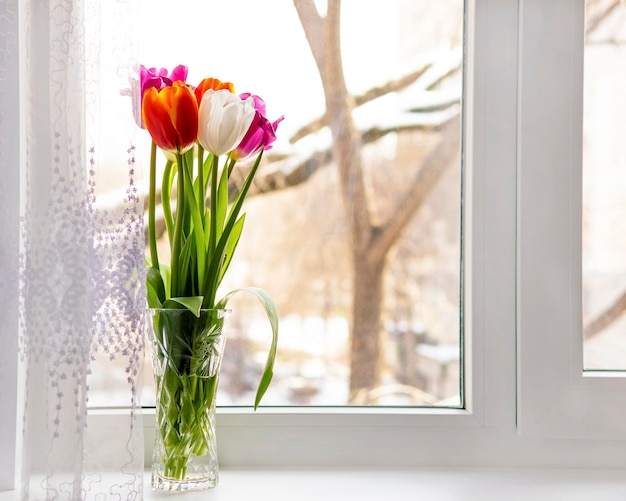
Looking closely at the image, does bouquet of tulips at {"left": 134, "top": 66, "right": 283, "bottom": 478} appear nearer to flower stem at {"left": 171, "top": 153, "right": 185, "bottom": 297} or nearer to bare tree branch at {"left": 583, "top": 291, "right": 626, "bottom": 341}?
flower stem at {"left": 171, "top": 153, "right": 185, "bottom": 297}

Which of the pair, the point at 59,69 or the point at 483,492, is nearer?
the point at 59,69

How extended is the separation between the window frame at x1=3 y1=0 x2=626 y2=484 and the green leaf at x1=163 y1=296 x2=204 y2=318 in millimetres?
278

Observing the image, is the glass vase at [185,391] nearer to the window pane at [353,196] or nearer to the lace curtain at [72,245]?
the lace curtain at [72,245]

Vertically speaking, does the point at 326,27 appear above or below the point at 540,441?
above

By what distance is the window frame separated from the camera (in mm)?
1072

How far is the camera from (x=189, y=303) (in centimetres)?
86

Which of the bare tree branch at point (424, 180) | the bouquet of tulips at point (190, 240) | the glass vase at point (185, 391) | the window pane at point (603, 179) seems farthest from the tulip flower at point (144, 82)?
the window pane at point (603, 179)

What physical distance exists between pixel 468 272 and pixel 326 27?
493 millimetres

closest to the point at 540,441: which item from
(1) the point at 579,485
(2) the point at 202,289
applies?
(1) the point at 579,485

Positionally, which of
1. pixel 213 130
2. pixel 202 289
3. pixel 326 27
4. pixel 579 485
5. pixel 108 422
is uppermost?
pixel 326 27

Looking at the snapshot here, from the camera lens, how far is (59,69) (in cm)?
79

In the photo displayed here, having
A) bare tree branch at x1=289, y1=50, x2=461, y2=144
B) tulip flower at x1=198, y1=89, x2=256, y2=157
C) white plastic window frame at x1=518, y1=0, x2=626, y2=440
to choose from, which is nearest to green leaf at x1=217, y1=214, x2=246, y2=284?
tulip flower at x1=198, y1=89, x2=256, y2=157

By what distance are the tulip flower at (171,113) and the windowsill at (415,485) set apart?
491 millimetres

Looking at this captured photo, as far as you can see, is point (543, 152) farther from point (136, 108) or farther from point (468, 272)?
point (136, 108)
